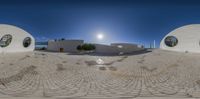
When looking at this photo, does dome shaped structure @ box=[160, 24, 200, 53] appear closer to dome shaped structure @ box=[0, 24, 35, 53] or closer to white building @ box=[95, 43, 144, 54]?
white building @ box=[95, 43, 144, 54]

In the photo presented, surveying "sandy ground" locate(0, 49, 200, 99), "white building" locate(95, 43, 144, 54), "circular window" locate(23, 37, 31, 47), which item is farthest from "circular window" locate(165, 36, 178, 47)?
"circular window" locate(23, 37, 31, 47)

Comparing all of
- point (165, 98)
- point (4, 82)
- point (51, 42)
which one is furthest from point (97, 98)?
point (51, 42)

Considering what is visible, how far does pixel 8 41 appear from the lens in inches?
671

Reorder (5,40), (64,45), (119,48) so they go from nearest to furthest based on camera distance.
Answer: (5,40) → (119,48) → (64,45)

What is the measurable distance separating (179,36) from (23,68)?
15.2 metres

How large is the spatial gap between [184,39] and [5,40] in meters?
18.1

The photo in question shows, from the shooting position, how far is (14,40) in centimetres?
1770

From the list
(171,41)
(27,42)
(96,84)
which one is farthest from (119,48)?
(96,84)

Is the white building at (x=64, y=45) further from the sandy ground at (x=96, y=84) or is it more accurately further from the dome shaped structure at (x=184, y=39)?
the sandy ground at (x=96, y=84)

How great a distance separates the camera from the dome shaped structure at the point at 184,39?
16.4 m

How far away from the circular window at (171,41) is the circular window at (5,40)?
16609mm

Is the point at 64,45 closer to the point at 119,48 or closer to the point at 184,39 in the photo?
the point at 119,48

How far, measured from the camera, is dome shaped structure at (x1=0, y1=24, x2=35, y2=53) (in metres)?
16.3

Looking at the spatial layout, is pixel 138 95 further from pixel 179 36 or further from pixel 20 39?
pixel 20 39
